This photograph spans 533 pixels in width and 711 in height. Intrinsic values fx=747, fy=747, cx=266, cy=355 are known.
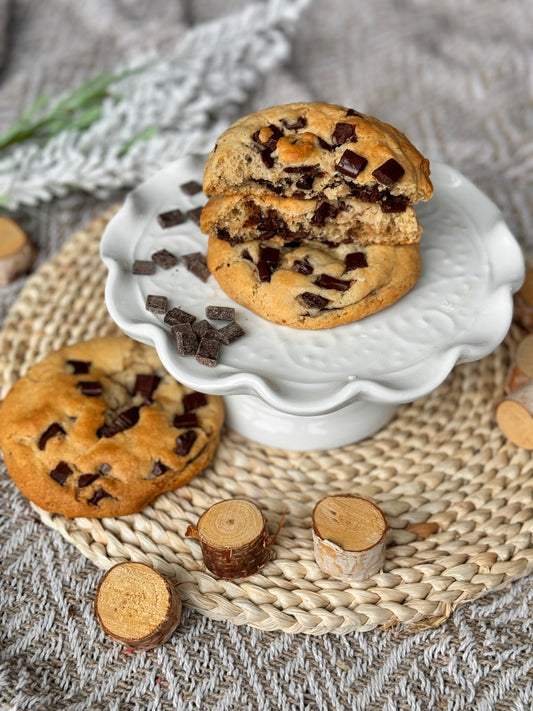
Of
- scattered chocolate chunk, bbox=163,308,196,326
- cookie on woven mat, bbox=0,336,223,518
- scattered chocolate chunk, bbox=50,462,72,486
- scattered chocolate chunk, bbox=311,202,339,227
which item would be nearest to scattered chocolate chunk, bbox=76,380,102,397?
cookie on woven mat, bbox=0,336,223,518

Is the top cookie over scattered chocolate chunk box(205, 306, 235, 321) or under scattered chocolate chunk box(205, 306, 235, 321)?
over

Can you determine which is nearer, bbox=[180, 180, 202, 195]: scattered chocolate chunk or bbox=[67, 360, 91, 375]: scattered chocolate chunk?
bbox=[67, 360, 91, 375]: scattered chocolate chunk

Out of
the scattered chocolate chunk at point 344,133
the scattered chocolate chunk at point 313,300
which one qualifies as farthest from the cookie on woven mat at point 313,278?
the scattered chocolate chunk at point 344,133

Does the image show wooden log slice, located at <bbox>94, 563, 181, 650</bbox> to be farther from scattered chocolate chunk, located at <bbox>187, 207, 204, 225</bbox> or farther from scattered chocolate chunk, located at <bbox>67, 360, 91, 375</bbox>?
scattered chocolate chunk, located at <bbox>187, 207, 204, 225</bbox>

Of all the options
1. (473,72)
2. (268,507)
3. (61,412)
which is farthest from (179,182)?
(473,72)

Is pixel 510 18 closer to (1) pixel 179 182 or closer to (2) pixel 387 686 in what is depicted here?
(1) pixel 179 182

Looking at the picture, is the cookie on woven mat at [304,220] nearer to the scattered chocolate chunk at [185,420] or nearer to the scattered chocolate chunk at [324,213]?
the scattered chocolate chunk at [324,213]
